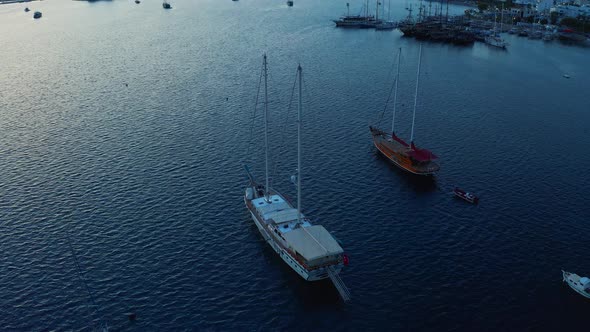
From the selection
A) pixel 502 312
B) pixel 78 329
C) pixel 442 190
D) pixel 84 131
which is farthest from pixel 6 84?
pixel 502 312

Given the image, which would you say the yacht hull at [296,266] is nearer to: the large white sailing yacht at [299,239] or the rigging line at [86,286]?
the large white sailing yacht at [299,239]

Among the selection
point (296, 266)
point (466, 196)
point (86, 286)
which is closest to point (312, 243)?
point (296, 266)

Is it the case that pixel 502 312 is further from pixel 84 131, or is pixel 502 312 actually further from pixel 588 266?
pixel 84 131

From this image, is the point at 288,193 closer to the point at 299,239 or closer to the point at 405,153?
the point at 299,239

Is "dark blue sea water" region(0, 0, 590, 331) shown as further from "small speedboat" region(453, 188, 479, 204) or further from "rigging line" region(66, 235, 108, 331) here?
"small speedboat" region(453, 188, 479, 204)

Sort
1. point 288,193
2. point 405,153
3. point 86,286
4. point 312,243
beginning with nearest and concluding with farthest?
point 312,243 → point 86,286 → point 288,193 → point 405,153

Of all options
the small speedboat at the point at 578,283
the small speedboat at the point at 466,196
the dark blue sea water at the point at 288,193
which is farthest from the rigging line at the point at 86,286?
the small speedboat at the point at 466,196

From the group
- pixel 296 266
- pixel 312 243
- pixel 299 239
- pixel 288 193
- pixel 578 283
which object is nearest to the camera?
pixel 578 283
